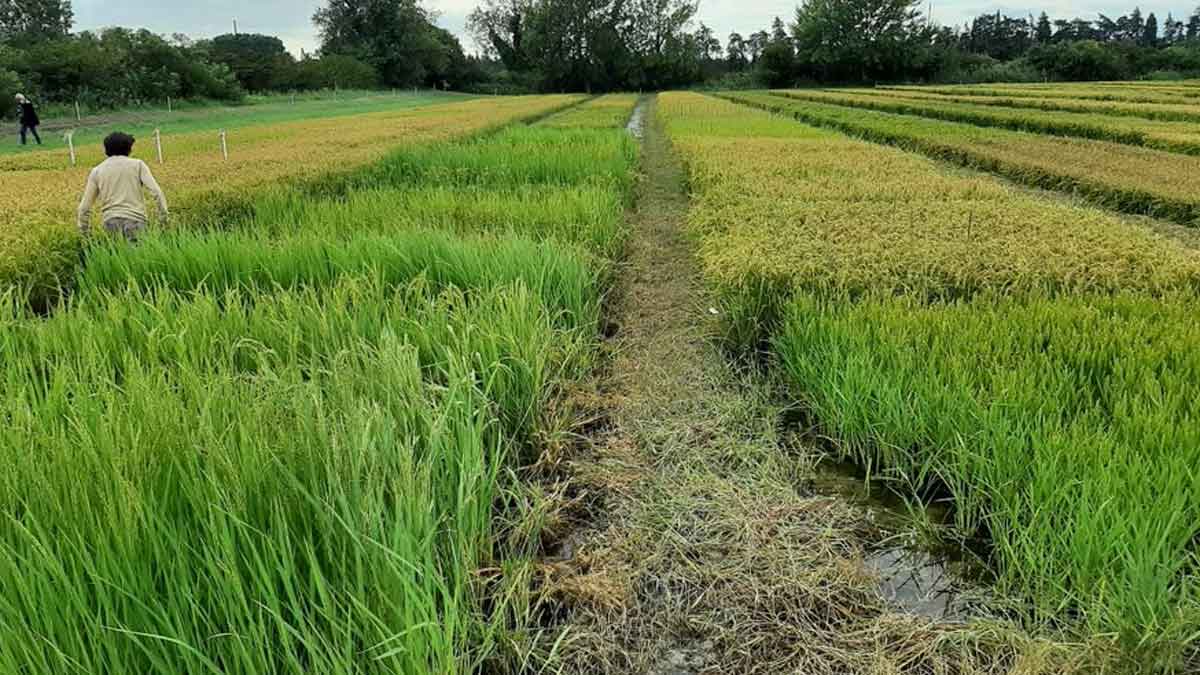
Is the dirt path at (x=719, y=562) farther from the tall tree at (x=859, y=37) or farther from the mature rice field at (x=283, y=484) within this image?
the tall tree at (x=859, y=37)

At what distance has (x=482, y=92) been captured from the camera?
61.0 metres

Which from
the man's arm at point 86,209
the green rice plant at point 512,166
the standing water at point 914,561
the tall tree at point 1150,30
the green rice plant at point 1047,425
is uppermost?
the tall tree at point 1150,30

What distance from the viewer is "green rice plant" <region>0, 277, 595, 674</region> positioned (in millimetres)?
1230

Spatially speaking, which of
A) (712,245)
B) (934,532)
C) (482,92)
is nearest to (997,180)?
(712,245)

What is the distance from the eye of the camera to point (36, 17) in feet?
157

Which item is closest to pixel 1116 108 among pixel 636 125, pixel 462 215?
pixel 636 125

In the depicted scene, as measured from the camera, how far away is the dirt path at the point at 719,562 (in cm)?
174

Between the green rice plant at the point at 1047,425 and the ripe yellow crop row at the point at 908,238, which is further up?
the ripe yellow crop row at the point at 908,238

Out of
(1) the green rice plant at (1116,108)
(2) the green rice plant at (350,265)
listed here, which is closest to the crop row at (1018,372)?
(2) the green rice plant at (350,265)

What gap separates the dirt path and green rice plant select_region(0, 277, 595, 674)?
1.17 ft

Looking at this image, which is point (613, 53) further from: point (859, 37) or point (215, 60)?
point (215, 60)

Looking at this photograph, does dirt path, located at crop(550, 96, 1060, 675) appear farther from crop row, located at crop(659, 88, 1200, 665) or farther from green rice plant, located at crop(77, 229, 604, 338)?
green rice plant, located at crop(77, 229, 604, 338)

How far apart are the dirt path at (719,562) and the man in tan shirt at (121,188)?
12.9ft

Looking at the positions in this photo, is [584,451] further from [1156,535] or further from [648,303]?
[648,303]
